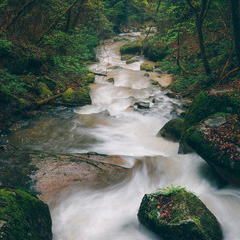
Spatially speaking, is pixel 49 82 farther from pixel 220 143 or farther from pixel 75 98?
pixel 220 143

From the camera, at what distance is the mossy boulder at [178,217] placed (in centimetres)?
321

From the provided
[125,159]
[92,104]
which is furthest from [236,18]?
[92,104]

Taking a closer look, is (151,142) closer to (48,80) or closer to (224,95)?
(224,95)

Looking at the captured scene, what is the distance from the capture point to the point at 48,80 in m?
9.41

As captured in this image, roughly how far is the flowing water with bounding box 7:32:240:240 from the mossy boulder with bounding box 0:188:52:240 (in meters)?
0.77

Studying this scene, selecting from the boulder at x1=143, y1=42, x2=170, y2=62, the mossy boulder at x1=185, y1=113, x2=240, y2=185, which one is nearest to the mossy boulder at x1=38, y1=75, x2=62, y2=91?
the mossy boulder at x1=185, y1=113, x2=240, y2=185

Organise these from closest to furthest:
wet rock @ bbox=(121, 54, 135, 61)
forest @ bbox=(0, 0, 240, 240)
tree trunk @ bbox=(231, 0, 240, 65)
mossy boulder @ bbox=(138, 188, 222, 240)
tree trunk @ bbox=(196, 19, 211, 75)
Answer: mossy boulder @ bbox=(138, 188, 222, 240), forest @ bbox=(0, 0, 240, 240), tree trunk @ bbox=(231, 0, 240, 65), tree trunk @ bbox=(196, 19, 211, 75), wet rock @ bbox=(121, 54, 135, 61)

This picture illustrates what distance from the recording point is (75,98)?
9.19 metres

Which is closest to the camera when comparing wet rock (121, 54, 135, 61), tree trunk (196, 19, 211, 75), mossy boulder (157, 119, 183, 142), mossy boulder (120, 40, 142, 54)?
mossy boulder (157, 119, 183, 142)

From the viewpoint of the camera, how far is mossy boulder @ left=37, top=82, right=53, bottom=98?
28.0 ft

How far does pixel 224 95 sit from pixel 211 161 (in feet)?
6.54

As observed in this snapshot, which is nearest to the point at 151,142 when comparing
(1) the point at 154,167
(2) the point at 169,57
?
Result: (1) the point at 154,167

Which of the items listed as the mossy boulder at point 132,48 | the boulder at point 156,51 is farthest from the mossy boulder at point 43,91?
the mossy boulder at point 132,48

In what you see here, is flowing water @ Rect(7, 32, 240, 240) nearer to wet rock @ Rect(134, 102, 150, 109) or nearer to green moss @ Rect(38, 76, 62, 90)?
wet rock @ Rect(134, 102, 150, 109)
